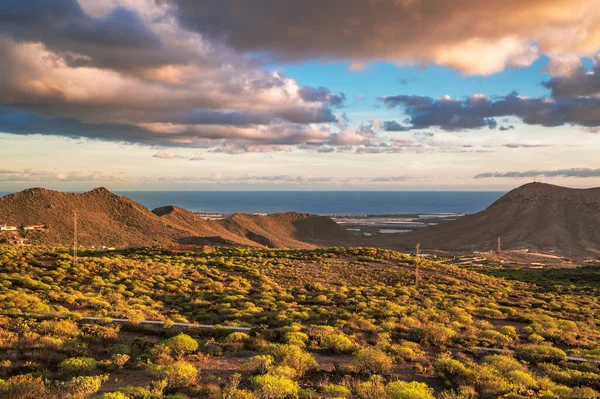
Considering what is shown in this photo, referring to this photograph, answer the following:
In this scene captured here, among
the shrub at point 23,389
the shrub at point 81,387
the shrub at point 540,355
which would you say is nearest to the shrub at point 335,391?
the shrub at point 81,387

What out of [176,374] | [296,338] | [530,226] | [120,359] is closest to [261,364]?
[176,374]

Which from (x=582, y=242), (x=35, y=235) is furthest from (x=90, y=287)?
(x=582, y=242)

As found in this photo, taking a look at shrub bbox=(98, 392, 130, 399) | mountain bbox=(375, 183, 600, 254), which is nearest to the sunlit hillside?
shrub bbox=(98, 392, 130, 399)

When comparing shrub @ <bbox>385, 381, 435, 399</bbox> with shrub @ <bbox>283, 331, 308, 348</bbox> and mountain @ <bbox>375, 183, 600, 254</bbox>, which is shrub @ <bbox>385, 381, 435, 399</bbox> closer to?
shrub @ <bbox>283, 331, 308, 348</bbox>

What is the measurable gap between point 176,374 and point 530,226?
435 feet

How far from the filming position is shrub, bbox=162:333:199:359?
13211 mm

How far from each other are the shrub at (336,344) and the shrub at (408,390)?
3733mm

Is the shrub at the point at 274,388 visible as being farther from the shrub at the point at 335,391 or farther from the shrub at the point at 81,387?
the shrub at the point at 81,387

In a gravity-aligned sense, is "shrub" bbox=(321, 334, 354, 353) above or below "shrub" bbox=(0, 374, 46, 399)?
below

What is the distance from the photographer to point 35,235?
63125 mm

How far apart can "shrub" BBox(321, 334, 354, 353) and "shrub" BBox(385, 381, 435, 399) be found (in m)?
3.73

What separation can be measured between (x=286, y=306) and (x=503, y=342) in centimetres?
1115

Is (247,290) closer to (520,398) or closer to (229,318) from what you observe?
(229,318)

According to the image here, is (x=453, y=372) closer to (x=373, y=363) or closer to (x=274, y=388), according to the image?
(x=373, y=363)
